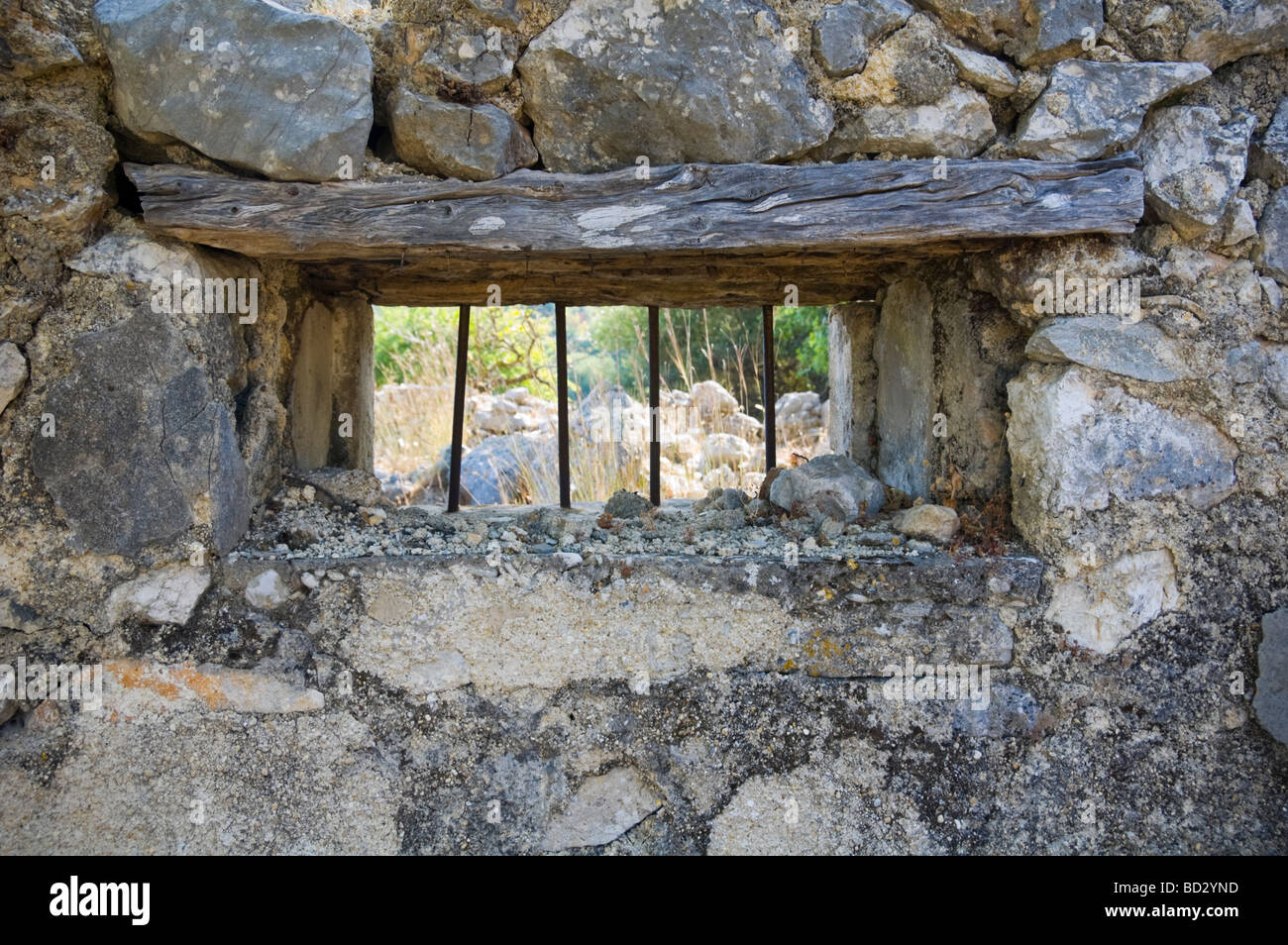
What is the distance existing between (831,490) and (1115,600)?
2.51 feet

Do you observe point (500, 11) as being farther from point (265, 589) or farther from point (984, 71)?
point (265, 589)

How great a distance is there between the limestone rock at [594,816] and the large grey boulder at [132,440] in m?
1.08

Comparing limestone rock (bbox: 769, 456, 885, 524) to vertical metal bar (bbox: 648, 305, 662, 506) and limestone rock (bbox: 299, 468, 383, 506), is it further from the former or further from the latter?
limestone rock (bbox: 299, 468, 383, 506)

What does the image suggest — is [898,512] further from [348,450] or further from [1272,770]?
[348,450]

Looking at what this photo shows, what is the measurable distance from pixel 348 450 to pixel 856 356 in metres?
1.71

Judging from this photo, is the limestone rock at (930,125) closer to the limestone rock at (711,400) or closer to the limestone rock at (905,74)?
the limestone rock at (905,74)

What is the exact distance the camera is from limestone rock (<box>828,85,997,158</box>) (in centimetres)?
218

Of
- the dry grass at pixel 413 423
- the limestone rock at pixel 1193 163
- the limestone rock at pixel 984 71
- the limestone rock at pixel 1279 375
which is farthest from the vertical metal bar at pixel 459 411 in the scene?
the dry grass at pixel 413 423

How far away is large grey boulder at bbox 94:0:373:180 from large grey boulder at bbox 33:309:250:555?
447mm

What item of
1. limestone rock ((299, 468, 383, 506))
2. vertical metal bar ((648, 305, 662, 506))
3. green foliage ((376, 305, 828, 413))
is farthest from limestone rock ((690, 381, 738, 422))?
limestone rock ((299, 468, 383, 506))

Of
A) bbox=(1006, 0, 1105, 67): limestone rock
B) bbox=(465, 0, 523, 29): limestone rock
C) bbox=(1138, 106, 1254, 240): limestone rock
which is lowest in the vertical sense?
bbox=(1138, 106, 1254, 240): limestone rock

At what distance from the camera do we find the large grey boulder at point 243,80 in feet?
6.66

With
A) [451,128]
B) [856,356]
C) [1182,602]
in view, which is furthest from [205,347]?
[1182,602]

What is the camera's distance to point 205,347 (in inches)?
86.7
